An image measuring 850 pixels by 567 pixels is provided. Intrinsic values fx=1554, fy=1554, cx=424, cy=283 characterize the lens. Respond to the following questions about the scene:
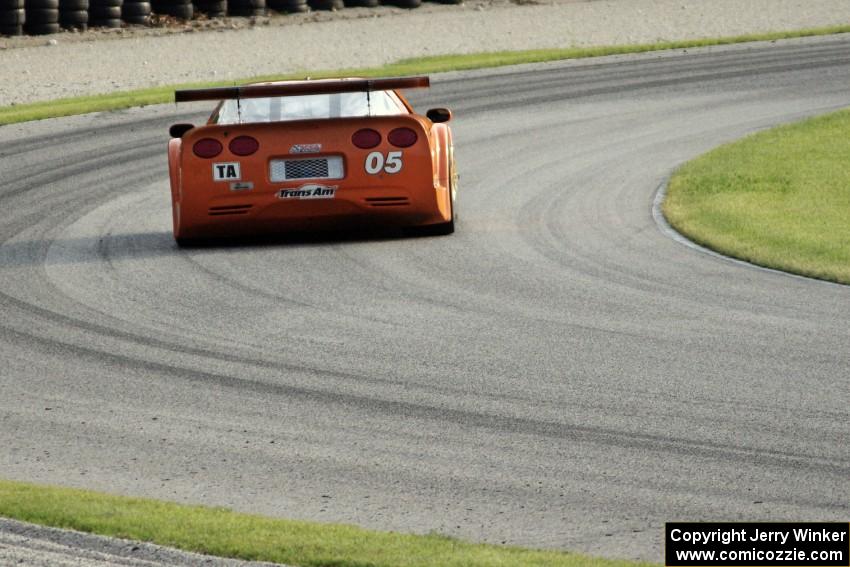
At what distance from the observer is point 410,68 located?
24719 millimetres

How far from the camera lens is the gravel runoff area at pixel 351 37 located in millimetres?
25250

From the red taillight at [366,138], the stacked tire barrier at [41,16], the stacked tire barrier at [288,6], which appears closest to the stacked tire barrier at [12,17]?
the stacked tire barrier at [41,16]

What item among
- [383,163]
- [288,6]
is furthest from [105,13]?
[383,163]

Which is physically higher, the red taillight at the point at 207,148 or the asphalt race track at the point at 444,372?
the red taillight at the point at 207,148

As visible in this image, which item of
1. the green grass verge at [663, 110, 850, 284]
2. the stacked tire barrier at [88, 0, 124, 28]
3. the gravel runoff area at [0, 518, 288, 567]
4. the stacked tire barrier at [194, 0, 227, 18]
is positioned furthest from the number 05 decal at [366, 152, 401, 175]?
the stacked tire barrier at [194, 0, 227, 18]

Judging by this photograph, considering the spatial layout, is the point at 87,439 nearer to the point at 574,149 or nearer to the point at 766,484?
the point at 766,484

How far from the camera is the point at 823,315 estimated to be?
28.7ft

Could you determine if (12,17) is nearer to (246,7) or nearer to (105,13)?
(105,13)

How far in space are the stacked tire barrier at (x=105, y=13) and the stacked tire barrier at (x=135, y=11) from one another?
0.56 feet

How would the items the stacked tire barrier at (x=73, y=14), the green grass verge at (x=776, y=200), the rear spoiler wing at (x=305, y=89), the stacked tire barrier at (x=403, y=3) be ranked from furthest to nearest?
1. the stacked tire barrier at (x=403, y=3)
2. the stacked tire barrier at (x=73, y=14)
3. the rear spoiler wing at (x=305, y=89)
4. the green grass verge at (x=776, y=200)

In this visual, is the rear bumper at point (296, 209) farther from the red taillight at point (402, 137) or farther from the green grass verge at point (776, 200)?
the green grass verge at point (776, 200)

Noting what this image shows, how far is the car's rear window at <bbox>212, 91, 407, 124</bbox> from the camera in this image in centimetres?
1163

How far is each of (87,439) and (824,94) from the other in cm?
1606

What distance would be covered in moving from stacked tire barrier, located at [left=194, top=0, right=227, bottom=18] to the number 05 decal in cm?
2011
